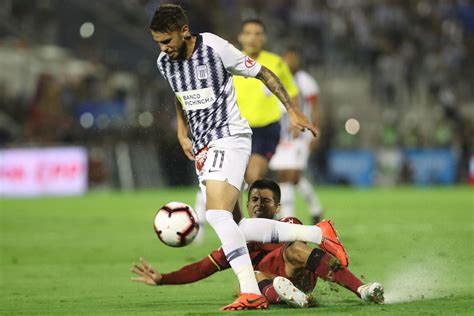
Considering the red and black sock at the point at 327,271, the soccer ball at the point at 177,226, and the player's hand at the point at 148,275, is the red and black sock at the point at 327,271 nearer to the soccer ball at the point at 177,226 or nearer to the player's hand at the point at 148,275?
the soccer ball at the point at 177,226

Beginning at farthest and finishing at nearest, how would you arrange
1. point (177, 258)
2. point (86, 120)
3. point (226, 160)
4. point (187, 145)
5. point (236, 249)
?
1. point (86, 120)
2. point (177, 258)
3. point (187, 145)
4. point (226, 160)
5. point (236, 249)

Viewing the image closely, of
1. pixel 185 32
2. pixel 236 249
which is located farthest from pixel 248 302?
pixel 185 32

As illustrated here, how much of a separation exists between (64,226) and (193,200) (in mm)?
4616

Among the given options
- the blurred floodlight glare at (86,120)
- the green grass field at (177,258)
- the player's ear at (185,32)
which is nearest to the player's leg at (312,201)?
the green grass field at (177,258)

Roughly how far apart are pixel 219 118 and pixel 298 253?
1.04m

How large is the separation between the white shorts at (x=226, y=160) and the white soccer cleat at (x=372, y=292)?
1.04 metres

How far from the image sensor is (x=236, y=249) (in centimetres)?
703

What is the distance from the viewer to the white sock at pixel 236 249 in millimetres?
6977

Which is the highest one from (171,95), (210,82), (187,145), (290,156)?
(171,95)

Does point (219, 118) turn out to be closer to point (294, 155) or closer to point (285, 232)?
point (285, 232)

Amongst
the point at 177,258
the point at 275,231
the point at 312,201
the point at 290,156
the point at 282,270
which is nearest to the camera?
the point at 275,231

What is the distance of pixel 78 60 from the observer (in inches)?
1097

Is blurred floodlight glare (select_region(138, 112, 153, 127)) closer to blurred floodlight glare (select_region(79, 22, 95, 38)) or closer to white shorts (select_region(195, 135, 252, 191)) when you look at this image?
blurred floodlight glare (select_region(79, 22, 95, 38))

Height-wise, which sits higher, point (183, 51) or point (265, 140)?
point (183, 51)
